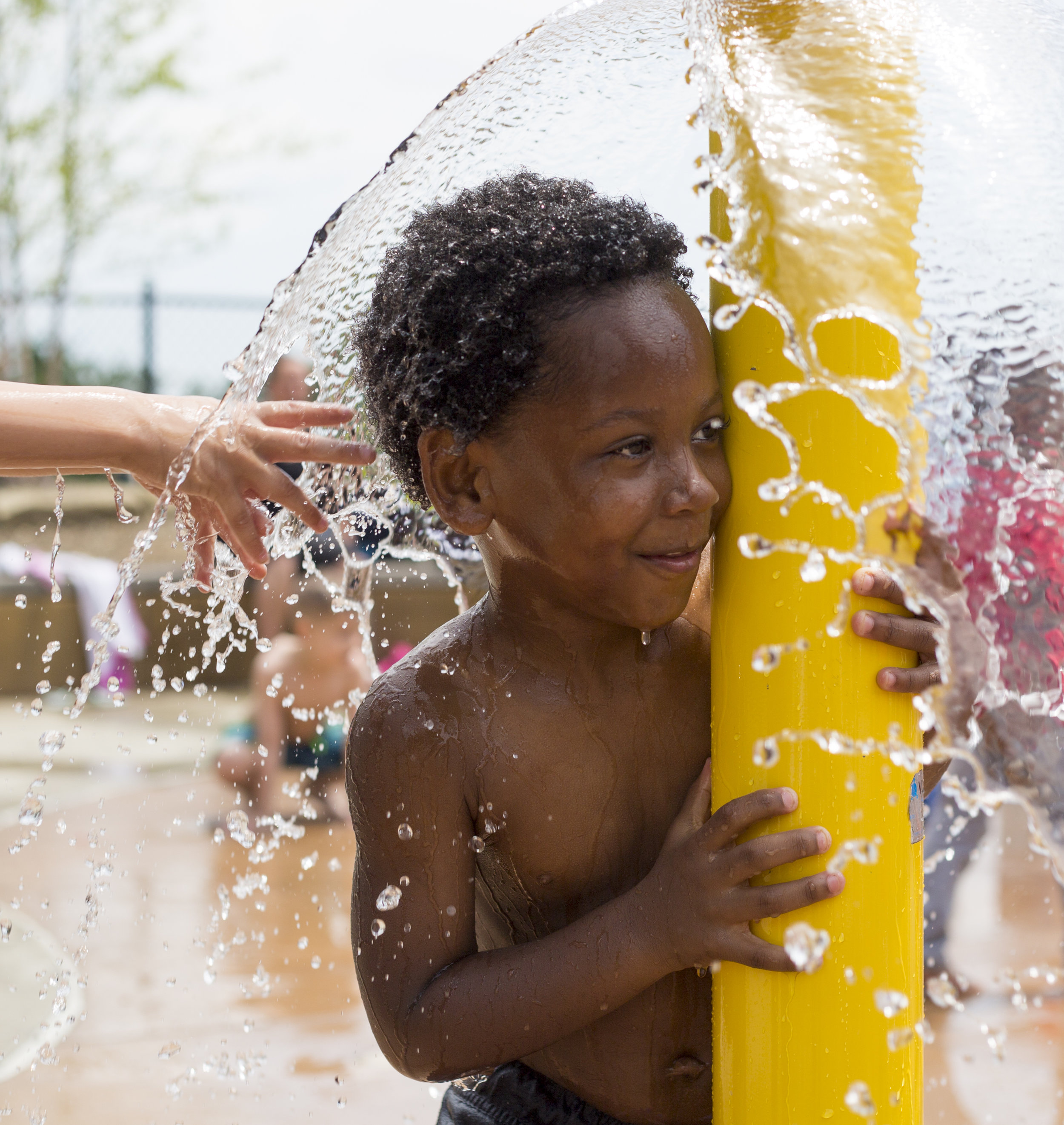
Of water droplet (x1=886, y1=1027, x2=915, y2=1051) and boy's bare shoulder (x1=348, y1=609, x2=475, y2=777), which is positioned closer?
water droplet (x1=886, y1=1027, x2=915, y2=1051)

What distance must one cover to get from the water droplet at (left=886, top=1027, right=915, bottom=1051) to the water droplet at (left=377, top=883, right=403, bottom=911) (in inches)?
21.0

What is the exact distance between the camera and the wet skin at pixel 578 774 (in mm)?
1312

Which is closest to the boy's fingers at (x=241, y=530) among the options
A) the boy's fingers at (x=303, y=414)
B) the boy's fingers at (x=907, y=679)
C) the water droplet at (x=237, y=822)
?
the boy's fingers at (x=303, y=414)

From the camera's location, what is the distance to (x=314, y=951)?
4086 millimetres

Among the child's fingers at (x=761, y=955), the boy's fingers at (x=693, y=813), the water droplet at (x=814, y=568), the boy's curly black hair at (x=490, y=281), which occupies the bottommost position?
the child's fingers at (x=761, y=955)

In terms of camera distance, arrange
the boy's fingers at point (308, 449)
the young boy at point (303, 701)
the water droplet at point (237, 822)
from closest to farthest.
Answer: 1. the boy's fingers at point (308, 449)
2. the water droplet at point (237, 822)
3. the young boy at point (303, 701)

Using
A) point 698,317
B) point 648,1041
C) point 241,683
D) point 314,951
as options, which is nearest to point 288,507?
point 698,317

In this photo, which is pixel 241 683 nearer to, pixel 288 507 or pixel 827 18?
pixel 288 507

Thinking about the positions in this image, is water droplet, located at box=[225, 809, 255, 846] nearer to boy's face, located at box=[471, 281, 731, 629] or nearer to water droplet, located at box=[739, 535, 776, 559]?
boy's face, located at box=[471, 281, 731, 629]

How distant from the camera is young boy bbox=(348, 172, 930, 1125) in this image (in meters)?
1.32

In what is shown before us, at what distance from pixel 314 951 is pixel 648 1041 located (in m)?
2.82

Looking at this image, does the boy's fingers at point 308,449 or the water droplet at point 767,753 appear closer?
the water droplet at point 767,753

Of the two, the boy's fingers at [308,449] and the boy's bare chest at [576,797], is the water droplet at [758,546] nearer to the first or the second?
the boy's bare chest at [576,797]

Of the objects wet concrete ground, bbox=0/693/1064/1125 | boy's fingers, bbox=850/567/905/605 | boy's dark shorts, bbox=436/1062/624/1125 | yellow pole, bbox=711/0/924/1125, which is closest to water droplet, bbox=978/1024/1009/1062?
wet concrete ground, bbox=0/693/1064/1125
